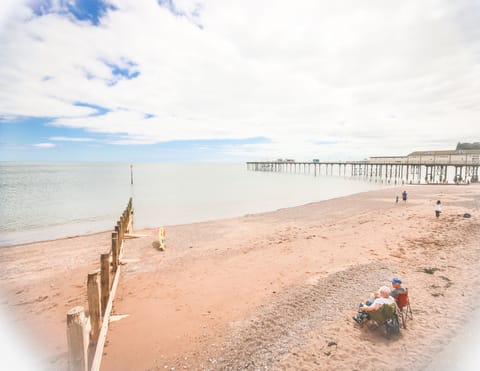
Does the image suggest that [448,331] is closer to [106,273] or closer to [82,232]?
[106,273]

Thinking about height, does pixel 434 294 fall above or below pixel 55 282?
above

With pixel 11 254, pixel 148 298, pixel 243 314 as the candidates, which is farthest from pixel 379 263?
pixel 11 254

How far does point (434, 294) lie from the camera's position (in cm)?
616

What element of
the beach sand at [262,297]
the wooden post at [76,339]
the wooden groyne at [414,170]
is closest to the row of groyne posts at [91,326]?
the wooden post at [76,339]

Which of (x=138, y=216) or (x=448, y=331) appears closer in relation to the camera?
(x=448, y=331)

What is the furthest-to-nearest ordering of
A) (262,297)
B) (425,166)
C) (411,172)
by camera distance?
(411,172) < (425,166) < (262,297)

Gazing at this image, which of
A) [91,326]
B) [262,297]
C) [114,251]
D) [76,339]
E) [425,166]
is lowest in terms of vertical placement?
[262,297]

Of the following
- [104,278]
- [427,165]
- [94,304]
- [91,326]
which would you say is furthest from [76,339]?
[427,165]

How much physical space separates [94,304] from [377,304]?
519 centimetres

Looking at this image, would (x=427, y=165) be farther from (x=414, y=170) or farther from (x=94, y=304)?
(x=94, y=304)

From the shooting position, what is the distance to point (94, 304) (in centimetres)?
449

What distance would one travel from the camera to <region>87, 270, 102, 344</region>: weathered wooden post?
172 inches

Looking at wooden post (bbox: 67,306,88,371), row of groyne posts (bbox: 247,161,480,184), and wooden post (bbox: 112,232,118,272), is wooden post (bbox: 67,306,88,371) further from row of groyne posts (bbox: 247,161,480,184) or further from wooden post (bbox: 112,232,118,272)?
row of groyne posts (bbox: 247,161,480,184)

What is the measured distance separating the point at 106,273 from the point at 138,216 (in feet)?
61.8
